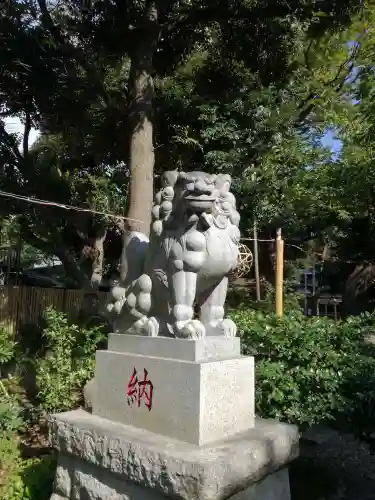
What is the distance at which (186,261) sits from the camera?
249 cm

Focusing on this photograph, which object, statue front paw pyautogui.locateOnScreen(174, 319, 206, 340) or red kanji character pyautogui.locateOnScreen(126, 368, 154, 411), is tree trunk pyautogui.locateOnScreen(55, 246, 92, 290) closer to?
red kanji character pyautogui.locateOnScreen(126, 368, 154, 411)

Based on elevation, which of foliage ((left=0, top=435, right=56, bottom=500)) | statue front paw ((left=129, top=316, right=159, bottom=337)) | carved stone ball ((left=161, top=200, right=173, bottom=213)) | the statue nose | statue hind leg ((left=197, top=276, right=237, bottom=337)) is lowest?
foliage ((left=0, top=435, right=56, bottom=500))

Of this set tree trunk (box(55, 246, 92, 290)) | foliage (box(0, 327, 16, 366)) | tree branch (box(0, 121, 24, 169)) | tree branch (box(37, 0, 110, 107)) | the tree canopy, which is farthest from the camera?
tree trunk (box(55, 246, 92, 290))

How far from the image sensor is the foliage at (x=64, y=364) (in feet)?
15.2

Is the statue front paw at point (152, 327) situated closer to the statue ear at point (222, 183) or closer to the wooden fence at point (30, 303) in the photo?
the statue ear at point (222, 183)

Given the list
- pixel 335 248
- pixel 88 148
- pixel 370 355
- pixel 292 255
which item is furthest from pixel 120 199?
pixel 335 248

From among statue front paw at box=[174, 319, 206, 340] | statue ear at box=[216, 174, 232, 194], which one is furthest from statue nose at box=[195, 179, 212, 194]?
statue front paw at box=[174, 319, 206, 340]

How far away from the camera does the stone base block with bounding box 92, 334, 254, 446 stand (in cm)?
233

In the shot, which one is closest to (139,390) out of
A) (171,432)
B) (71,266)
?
(171,432)

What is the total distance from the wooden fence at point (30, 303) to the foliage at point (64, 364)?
198 centimetres

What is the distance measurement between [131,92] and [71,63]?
3.20ft

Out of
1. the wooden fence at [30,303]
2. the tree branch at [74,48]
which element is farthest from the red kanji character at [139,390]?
the wooden fence at [30,303]

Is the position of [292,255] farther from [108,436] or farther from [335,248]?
[108,436]

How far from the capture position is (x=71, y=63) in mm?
6082
